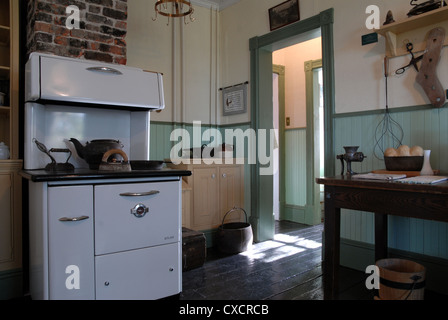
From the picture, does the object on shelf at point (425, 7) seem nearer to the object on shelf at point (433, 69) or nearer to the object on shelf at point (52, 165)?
the object on shelf at point (433, 69)

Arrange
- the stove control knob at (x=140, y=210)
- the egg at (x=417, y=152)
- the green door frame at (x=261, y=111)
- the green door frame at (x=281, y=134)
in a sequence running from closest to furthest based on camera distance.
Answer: the stove control knob at (x=140, y=210), the egg at (x=417, y=152), the green door frame at (x=261, y=111), the green door frame at (x=281, y=134)

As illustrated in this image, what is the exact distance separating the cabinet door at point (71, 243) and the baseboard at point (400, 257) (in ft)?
7.08

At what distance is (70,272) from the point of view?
5.74ft

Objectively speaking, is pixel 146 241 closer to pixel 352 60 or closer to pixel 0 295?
pixel 0 295

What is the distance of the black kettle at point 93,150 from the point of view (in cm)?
232

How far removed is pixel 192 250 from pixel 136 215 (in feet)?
3.52

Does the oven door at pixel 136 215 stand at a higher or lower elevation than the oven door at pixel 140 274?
higher

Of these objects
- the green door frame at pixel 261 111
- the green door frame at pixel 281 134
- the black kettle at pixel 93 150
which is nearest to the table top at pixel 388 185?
the black kettle at pixel 93 150

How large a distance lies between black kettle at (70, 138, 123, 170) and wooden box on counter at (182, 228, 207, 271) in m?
1.03

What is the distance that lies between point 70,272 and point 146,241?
44 centimetres

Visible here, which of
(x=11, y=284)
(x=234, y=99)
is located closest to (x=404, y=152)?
(x=234, y=99)

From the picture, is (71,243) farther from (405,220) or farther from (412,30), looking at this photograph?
(412,30)

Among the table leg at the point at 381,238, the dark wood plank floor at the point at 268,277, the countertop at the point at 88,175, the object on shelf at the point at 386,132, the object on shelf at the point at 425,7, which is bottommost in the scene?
the dark wood plank floor at the point at 268,277

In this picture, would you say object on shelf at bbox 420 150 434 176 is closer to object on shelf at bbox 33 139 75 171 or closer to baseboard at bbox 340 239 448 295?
baseboard at bbox 340 239 448 295
